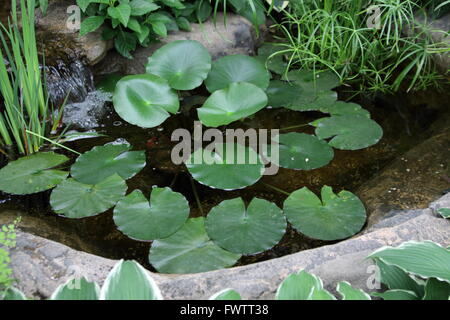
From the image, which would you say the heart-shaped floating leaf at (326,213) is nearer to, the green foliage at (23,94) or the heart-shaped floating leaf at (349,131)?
the heart-shaped floating leaf at (349,131)

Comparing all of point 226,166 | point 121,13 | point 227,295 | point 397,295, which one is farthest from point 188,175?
point 397,295

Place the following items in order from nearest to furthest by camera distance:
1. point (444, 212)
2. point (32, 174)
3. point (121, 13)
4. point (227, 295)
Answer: point (227, 295)
point (444, 212)
point (32, 174)
point (121, 13)

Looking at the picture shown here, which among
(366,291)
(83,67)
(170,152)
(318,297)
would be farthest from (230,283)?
(83,67)

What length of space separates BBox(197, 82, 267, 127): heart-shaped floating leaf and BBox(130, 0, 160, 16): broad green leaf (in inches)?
25.4

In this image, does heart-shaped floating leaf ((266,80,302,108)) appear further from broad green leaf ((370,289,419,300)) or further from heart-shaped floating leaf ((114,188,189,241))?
broad green leaf ((370,289,419,300))

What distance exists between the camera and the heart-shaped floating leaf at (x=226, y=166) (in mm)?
2258

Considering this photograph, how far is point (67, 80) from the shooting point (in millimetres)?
2891

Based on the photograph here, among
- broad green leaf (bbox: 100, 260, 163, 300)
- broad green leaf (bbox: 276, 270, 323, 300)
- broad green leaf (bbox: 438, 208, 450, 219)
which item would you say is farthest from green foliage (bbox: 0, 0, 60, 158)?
broad green leaf (bbox: 438, 208, 450, 219)

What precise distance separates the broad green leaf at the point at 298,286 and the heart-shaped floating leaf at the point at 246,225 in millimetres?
543

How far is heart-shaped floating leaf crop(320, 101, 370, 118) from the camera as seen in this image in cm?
280

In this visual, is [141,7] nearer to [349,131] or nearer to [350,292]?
[349,131]

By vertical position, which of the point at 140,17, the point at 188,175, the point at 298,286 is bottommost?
the point at 188,175

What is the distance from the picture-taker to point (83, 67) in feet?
9.66

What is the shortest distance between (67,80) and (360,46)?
174 cm
